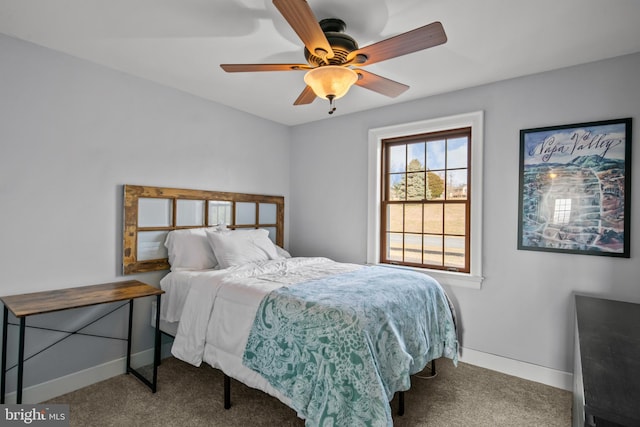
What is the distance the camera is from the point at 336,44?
6.58 feet

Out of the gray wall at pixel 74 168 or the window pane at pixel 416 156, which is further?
the window pane at pixel 416 156

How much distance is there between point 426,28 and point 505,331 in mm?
2592

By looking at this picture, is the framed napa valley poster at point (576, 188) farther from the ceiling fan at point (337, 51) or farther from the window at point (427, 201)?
the ceiling fan at point (337, 51)

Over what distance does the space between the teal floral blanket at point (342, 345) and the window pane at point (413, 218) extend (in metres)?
1.21

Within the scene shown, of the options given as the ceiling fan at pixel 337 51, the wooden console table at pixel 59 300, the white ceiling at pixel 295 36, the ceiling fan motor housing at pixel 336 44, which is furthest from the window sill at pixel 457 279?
the wooden console table at pixel 59 300

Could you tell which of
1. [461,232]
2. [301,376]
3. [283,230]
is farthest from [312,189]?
[301,376]

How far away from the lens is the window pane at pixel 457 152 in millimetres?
3306

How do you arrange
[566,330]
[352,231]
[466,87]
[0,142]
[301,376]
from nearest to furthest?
[301,376] → [0,142] → [566,330] → [466,87] → [352,231]

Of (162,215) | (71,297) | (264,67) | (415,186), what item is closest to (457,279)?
(415,186)

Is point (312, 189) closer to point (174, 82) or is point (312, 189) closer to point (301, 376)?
point (174, 82)

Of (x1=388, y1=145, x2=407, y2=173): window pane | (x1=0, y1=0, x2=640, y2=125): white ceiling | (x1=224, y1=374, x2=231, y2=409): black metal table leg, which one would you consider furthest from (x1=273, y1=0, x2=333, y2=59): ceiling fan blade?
(x1=224, y1=374, x2=231, y2=409): black metal table leg

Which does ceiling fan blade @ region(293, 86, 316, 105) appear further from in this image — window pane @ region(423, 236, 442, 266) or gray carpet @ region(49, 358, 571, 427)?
gray carpet @ region(49, 358, 571, 427)

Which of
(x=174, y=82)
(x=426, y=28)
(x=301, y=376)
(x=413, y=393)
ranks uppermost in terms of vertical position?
(x=174, y=82)

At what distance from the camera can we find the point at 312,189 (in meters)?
4.32
